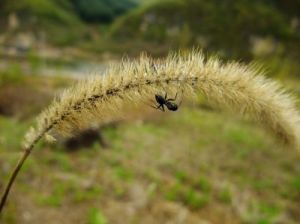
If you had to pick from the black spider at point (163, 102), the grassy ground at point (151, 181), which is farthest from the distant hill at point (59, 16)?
the black spider at point (163, 102)

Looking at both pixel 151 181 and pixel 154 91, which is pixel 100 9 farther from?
pixel 154 91

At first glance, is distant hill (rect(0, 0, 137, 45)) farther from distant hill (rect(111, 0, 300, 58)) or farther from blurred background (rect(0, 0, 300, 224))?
blurred background (rect(0, 0, 300, 224))

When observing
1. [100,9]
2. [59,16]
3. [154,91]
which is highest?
[100,9]

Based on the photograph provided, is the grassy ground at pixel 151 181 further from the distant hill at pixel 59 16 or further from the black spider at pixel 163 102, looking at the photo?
the distant hill at pixel 59 16

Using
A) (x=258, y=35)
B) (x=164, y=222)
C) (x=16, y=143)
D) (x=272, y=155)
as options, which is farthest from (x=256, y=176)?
(x=258, y=35)

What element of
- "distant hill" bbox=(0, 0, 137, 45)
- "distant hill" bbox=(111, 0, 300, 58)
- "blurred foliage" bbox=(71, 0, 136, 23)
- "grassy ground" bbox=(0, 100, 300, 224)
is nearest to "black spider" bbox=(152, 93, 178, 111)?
"grassy ground" bbox=(0, 100, 300, 224)

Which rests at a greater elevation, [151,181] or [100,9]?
[100,9]

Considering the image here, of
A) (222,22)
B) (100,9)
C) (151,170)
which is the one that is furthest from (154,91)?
(100,9)

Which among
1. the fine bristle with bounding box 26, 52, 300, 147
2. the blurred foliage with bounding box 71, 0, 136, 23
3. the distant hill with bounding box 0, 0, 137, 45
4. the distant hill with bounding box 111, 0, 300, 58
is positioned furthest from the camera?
the blurred foliage with bounding box 71, 0, 136, 23
